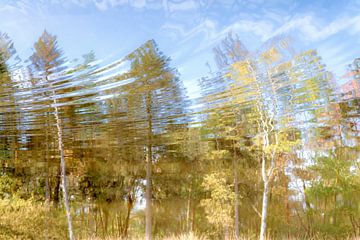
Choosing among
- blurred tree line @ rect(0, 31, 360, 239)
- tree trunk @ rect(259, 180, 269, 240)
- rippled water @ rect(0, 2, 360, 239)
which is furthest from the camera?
tree trunk @ rect(259, 180, 269, 240)

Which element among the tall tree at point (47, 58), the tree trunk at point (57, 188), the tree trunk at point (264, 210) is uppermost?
the tall tree at point (47, 58)

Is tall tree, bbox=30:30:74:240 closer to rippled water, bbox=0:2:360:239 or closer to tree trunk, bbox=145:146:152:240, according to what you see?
rippled water, bbox=0:2:360:239

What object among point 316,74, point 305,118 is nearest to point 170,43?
point 316,74

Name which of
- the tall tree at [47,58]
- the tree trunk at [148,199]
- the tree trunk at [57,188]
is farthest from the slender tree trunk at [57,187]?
the tall tree at [47,58]

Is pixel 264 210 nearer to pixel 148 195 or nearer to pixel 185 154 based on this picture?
pixel 185 154

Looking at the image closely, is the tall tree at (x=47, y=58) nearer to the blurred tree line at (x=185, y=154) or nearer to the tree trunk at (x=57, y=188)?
the blurred tree line at (x=185, y=154)

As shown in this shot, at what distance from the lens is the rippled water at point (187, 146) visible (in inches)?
107

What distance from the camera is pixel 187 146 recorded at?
21.7 ft

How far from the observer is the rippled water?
272cm

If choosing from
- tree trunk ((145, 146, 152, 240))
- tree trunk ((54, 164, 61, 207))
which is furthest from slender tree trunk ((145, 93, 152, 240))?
tree trunk ((54, 164, 61, 207))

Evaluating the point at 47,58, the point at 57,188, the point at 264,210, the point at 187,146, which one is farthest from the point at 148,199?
the point at 47,58

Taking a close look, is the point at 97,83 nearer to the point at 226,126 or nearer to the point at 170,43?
the point at 170,43

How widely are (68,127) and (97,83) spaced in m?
2.44

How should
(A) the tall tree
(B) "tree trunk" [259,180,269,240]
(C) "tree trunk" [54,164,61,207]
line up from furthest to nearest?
1. (C) "tree trunk" [54,164,61,207]
2. (B) "tree trunk" [259,180,269,240]
3. (A) the tall tree
